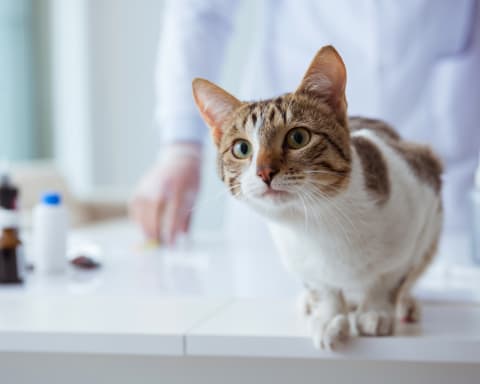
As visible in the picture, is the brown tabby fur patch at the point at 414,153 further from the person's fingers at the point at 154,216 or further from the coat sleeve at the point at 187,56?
the person's fingers at the point at 154,216

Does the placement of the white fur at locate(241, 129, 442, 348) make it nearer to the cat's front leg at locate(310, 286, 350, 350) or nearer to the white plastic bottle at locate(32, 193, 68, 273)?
the cat's front leg at locate(310, 286, 350, 350)

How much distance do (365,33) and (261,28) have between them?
33 centimetres

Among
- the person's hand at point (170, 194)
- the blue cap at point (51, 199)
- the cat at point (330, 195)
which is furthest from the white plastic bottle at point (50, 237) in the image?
the cat at point (330, 195)

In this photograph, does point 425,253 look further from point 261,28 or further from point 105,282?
point 261,28

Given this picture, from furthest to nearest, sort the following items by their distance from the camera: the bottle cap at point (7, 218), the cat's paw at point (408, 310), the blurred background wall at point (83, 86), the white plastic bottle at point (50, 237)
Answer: the blurred background wall at point (83, 86), the white plastic bottle at point (50, 237), the bottle cap at point (7, 218), the cat's paw at point (408, 310)

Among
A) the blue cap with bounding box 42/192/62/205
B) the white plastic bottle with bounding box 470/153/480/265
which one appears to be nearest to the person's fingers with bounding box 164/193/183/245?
the blue cap with bounding box 42/192/62/205

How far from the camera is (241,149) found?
712 mm

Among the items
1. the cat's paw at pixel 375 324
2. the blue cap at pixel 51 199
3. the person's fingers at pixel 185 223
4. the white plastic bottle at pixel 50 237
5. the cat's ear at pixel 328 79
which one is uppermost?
the cat's ear at pixel 328 79

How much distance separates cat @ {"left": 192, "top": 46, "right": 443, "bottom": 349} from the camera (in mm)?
677

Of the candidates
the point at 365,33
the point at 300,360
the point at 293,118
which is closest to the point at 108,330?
the point at 300,360

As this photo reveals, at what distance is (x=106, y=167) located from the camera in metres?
4.14

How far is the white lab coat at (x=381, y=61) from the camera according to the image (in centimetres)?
125

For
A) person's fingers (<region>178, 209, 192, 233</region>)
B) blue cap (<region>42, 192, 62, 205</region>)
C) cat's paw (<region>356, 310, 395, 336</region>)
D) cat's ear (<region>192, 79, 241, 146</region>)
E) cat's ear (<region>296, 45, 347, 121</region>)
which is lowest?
person's fingers (<region>178, 209, 192, 233</region>)

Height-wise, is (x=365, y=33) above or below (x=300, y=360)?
above
